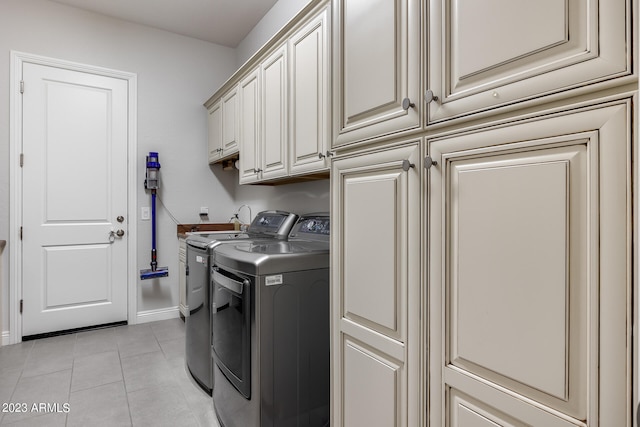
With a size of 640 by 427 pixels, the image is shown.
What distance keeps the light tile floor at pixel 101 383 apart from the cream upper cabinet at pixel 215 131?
1779 millimetres

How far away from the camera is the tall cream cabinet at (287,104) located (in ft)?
6.48

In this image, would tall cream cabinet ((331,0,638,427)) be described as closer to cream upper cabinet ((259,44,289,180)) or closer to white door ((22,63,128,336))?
cream upper cabinet ((259,44,289,180))

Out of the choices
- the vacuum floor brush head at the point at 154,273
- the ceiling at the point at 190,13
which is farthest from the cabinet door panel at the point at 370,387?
the ceiling at the point at 190,13

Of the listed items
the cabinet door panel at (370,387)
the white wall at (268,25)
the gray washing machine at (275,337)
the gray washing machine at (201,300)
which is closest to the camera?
the cabinet door panel at (370,387)

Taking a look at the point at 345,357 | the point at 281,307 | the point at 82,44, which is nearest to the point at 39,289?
the point at 82,44

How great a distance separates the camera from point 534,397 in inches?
28.4

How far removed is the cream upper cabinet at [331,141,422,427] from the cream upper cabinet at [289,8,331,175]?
0.76 m

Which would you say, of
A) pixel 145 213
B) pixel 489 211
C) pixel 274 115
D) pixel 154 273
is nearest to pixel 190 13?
pixel 274 115

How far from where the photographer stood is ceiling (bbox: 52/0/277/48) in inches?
123

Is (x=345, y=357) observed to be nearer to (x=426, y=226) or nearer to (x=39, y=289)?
(x=426, y=226)

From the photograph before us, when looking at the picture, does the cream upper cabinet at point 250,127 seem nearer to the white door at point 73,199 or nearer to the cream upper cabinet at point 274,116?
the cream upper cabinet at point 274,116

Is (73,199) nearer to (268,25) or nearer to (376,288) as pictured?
(268,25)

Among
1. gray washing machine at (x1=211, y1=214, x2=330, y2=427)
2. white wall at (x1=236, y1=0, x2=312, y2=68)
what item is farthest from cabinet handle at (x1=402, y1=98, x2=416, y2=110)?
white wall at (x1=236, y1=0, x2=312, y2=68)

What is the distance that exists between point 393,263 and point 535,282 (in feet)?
1.30
